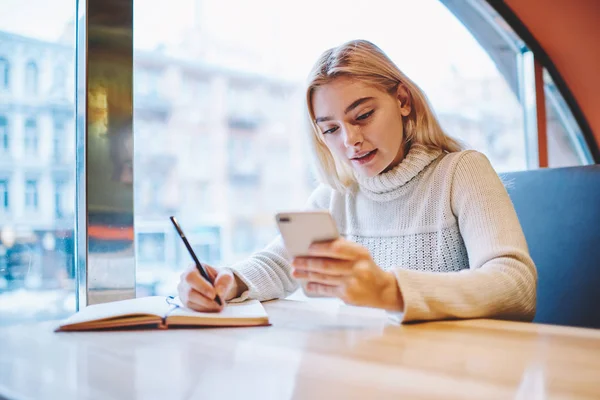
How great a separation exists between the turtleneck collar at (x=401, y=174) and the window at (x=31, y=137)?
0.91m

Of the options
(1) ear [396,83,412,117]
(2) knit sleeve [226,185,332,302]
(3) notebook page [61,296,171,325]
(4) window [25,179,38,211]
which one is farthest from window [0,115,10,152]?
(1) ear [396,83,412,117]

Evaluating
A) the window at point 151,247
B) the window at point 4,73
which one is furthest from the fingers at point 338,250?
the window at point 4,73

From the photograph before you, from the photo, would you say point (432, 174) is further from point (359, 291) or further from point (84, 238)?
point (84, 238)

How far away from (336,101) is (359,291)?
0.60 metres

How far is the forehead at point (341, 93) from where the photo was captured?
1.33m

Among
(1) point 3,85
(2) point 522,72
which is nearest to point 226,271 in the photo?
(1) point 3,85

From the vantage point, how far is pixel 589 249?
1.33 m

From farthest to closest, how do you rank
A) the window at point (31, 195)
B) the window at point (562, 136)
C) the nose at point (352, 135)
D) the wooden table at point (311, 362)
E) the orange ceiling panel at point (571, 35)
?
the window at point (562, 136) → the orange ceiling panel at point (571, 35) → the window at point (31, 195) → the nose at point (352, 135) → the wooden table at point (311, 362)

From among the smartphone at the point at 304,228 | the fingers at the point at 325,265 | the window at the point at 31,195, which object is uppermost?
the window at the point at 31,195

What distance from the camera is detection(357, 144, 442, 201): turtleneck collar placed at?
140cm

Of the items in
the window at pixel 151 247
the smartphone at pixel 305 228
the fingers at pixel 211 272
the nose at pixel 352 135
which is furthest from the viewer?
the window at pixel 151 247

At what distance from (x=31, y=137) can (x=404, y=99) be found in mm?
1026

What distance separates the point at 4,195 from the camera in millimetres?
1389

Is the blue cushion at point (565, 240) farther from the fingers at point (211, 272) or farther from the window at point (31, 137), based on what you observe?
the window at point (31, 137)
